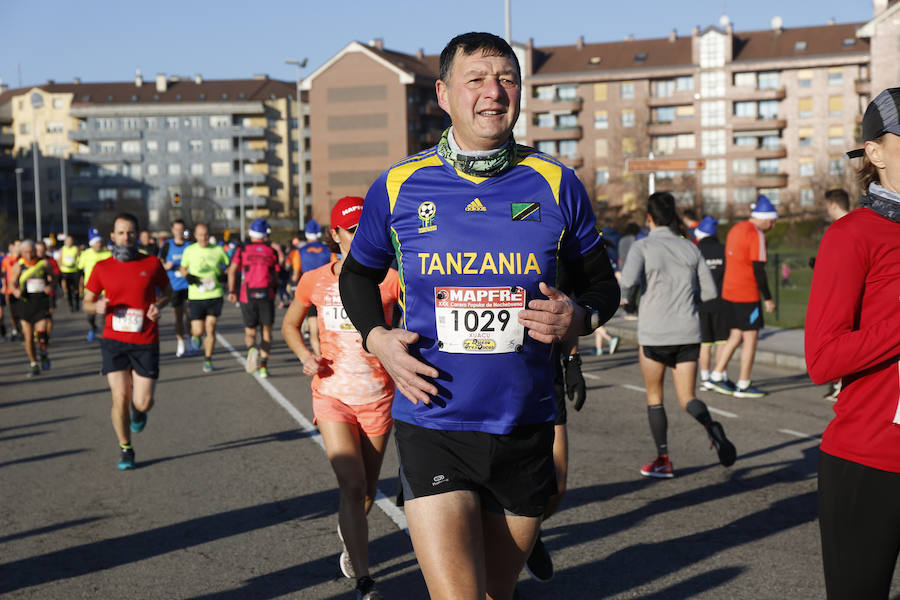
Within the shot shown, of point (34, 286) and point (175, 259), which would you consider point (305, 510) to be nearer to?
point (34, 286)

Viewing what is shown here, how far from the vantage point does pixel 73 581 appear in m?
5.66

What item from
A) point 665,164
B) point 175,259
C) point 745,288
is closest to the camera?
point 745,288

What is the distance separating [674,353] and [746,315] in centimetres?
478

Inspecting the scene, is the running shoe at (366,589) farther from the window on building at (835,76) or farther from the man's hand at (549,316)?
the window on building at (835,76)

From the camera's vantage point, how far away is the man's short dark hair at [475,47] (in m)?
3.33

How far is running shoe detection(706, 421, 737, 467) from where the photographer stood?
25.7ft

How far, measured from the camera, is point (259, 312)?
15.8 metres

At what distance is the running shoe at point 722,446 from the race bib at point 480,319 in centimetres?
505

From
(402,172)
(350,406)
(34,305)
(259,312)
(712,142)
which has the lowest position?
(259,312)

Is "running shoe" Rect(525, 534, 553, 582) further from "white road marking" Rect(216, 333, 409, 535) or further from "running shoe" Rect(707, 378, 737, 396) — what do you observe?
"running shoe" Rect(707, 378, 737, 396)

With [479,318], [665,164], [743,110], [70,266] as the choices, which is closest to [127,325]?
[479,318]

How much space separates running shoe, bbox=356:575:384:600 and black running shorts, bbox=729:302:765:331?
831 cm

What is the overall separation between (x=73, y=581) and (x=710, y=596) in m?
3.33

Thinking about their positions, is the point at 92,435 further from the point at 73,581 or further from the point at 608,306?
the point at 608,306
